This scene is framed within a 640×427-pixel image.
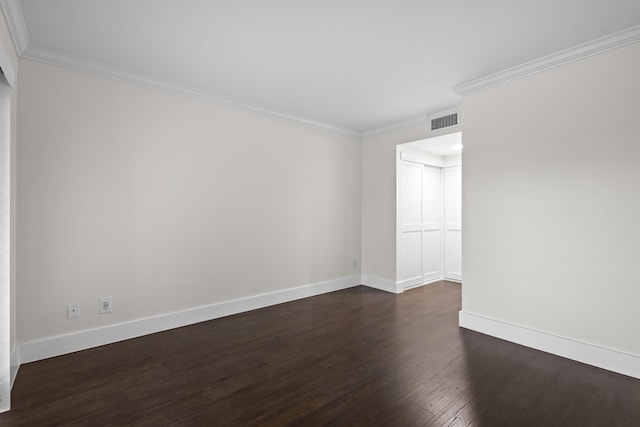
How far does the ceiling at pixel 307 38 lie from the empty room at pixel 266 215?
0.02 metres

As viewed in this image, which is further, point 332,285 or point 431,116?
point 332,285

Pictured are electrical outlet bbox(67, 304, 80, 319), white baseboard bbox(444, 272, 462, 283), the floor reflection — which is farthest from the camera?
white baseboard bbox(444, 272, 462, 283)

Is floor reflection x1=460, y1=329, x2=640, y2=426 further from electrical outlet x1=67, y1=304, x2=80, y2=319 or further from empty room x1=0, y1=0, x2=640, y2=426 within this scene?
electrical outlet x1=67, y1=304, x2=80, y2=319

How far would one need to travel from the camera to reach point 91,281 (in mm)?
2795

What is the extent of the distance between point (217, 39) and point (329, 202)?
281 cm

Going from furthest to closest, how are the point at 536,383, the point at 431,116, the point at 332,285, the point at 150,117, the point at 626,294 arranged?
the point at 332,285 → the point at 431,116 → the point at 150,117 → the point at 626,294 → the point at 536,383

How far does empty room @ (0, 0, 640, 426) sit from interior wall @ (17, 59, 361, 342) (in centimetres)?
2

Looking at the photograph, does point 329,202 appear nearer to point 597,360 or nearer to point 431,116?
point 431,116

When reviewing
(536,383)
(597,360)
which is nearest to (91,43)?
(536,383)

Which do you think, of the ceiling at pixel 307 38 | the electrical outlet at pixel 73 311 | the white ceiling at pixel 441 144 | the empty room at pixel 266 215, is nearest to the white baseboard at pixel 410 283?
the empty room at pixel 266 215

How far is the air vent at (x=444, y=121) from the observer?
3893 mm

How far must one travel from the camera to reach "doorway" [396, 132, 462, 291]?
4750mm

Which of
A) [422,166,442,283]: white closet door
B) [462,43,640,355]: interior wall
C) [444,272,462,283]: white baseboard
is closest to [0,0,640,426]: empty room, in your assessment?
[462,43,640,355]: interior wall

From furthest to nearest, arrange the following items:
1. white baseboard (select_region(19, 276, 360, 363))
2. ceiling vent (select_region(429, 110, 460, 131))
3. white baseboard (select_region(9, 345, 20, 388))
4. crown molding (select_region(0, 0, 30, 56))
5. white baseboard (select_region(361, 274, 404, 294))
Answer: white baseboard (select_region(361, 274, 404, 294))
ceiling vent (select_region(429, 110, 460, 131))
white baseboard (select_region(19, 276, 360, 363))
white baseboard (select_region(9, 345, 20, 388))
crown molding (select_region(0, 0, 30, 56))
